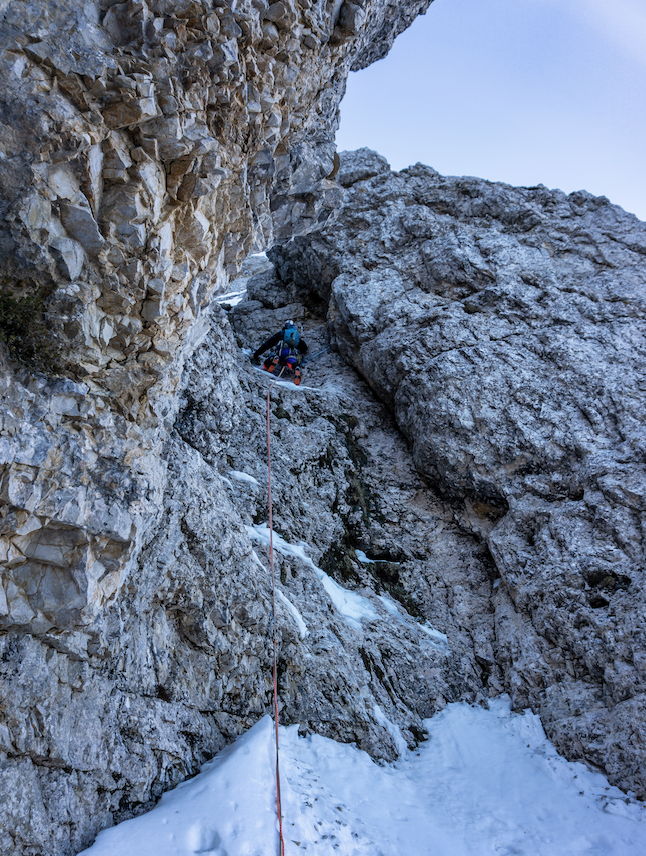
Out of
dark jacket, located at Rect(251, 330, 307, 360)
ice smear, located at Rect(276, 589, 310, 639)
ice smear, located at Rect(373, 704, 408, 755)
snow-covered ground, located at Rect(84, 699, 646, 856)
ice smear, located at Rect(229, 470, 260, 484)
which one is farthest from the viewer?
dark jacket, located at Rect(251, 330, 307, 360)

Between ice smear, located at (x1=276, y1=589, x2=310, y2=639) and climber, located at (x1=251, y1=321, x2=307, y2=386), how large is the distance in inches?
303

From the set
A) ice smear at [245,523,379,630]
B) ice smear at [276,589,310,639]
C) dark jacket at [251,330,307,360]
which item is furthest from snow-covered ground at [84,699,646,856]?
dark jacket at [251,330,307,360]

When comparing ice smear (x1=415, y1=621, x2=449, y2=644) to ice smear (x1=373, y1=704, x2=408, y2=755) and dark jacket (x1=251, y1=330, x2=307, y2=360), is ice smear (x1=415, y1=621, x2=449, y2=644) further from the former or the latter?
dark jacket (x1=251, y1=330, x2=307, y2=360)

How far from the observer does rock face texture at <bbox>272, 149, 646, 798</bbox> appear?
9.07 meters

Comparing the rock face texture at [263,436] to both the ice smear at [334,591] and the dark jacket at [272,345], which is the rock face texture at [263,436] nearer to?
the ice smear at [334,591]

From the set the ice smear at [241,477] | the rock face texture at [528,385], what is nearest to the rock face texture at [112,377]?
the ice smear at [241,477]

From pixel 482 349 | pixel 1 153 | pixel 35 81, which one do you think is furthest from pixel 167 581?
pixel 482 349

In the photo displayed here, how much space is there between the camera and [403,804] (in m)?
7.39

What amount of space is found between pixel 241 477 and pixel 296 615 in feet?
11.0

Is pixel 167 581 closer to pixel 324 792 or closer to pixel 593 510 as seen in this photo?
pixel 324 792

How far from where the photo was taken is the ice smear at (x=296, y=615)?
8844 millimetres

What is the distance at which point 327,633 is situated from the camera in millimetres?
9109

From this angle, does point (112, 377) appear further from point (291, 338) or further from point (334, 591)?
point (291, 338)

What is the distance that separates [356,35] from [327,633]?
11.1m
